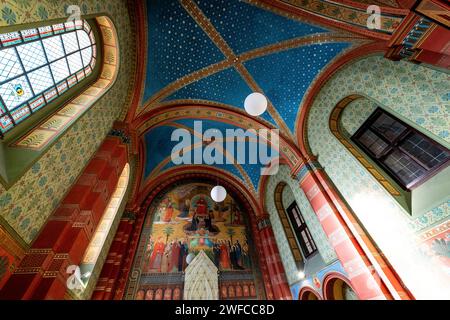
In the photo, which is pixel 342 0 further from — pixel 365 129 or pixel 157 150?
pixel 157 150

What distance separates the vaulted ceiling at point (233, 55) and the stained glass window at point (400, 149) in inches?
87.3

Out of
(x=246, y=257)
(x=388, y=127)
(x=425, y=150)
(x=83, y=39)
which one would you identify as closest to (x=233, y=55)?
(x=83, y=39)

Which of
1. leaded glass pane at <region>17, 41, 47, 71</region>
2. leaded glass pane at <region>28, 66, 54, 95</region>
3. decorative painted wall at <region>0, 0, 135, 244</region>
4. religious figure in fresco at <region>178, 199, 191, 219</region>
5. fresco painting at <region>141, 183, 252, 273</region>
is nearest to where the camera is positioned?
decorative painted wall at <region>0, 0, 135, 244</region>

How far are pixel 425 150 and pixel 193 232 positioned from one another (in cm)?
810

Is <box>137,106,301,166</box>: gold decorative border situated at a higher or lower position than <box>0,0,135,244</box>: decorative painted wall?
higher

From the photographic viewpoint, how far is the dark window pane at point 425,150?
13.0 feet

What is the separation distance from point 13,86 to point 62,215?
2287mm

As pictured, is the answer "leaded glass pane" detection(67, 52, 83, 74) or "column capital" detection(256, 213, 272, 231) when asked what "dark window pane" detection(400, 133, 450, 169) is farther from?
"leaded glass pane" detection(67, 52, 83, 74)

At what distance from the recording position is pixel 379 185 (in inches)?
180

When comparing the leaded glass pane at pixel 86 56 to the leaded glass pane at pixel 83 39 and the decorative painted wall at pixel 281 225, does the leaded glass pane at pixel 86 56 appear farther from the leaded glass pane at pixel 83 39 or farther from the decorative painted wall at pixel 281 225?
the decorative painted wall at pixel 281 225

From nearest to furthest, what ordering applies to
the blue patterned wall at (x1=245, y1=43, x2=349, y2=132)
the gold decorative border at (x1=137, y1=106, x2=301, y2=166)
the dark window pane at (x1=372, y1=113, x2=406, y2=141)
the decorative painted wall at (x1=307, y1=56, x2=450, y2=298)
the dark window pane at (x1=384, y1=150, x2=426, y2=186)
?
1. the decorative painted wall at (x1=307, y1=56, x2=450, y2=298)
2. the dark window pane at (x1=384, y1=150, x2=426, y2=186)
3. the dark window pane at (x1=372, y1=113, x2=406, y2=141)
4. the blue patterned wall at (x1=245, y1=43, x2=349, y2=132)
5. the gold decorative border at (x1=137, y1=106, x2=301, y2=166)

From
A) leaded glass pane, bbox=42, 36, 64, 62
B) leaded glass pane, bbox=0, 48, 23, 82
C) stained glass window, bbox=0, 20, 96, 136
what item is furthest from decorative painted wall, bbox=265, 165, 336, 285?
leaded glass pane, bbox=0, 48, 23, 82

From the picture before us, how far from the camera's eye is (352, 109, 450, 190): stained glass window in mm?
4086
